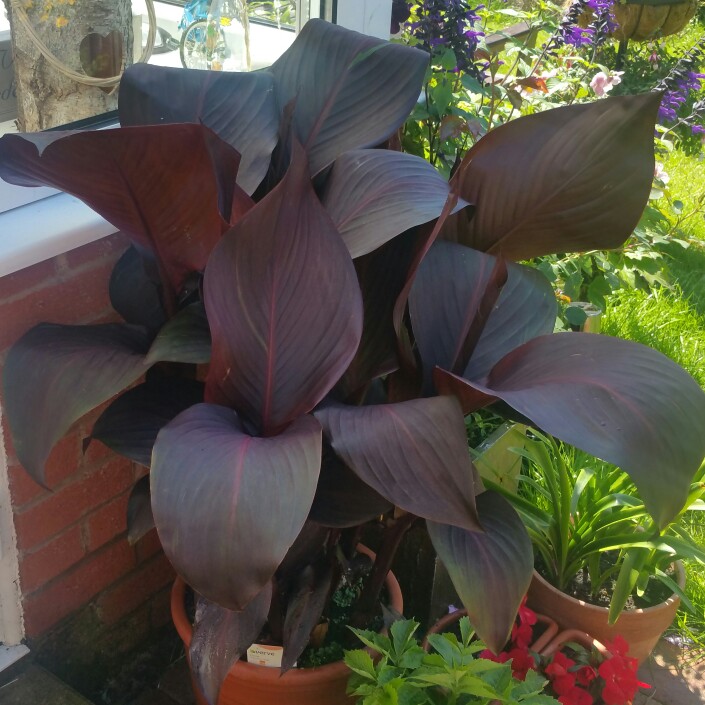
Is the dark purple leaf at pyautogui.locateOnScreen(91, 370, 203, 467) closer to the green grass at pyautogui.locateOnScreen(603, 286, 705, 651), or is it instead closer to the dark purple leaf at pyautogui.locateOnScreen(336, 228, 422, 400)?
the dark purple leaf at pyautogui.locateOnScreen(336, 228, 422, 400)

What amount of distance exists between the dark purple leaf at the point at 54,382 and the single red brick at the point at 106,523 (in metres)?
0.54

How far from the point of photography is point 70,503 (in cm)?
153

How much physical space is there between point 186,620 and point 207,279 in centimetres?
71

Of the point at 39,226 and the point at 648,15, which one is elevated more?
the point at 39,226

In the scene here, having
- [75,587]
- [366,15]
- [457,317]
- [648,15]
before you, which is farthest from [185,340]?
[648,15]

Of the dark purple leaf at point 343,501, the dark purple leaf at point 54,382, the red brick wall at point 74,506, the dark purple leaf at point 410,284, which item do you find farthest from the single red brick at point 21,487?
the dark purple leaf at point 410,284

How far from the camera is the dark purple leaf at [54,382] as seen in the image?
1.04 metres

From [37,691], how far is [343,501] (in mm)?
788

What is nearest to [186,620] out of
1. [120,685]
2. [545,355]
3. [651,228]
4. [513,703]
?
[120,685]

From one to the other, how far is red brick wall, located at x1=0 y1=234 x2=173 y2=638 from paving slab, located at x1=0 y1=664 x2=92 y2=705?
0.24 ft

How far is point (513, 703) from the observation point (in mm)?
1197

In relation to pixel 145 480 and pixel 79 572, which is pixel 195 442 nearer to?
pixel 145 480

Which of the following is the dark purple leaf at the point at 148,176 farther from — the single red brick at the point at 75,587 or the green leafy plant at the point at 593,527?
the green leafy plant at the point at 593,527

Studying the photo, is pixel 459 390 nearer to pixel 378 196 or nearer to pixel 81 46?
pixel 378 196
